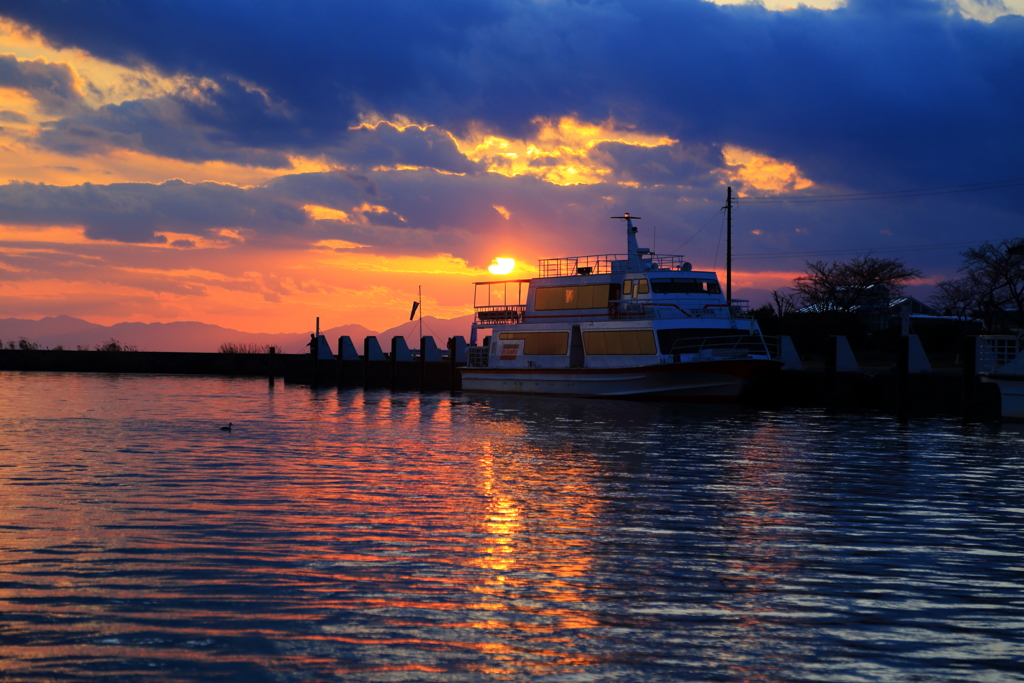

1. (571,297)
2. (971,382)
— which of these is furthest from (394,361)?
(971,382)

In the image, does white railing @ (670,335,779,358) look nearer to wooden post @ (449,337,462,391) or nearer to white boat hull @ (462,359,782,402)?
white boat hull @ (462,359,782,402)

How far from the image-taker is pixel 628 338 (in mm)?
35000

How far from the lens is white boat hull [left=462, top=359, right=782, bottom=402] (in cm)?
3222

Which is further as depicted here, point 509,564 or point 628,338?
point 628,338

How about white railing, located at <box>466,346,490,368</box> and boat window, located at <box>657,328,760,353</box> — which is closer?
boat window, located at <box>657,328,760,353</box>

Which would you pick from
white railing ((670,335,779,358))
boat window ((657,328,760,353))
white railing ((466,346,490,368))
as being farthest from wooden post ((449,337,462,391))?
white railing ((670,335,779,358))

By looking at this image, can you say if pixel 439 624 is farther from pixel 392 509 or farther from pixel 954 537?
pixel 954 537

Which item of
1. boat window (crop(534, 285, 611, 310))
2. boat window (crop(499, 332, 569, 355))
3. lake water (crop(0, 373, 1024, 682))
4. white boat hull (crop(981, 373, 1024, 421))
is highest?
boat window (crop(534, 285, 611, 310))

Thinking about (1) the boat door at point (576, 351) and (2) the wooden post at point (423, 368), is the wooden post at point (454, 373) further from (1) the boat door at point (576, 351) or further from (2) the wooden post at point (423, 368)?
(1) the boat door at point (576, 351)

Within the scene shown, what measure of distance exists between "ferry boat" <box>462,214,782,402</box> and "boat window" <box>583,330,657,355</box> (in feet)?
0.13

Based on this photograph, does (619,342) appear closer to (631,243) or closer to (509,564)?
(631,243)

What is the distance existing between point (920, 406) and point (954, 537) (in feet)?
73.3

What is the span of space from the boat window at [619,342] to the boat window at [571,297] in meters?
1.47

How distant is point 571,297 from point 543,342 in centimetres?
235
